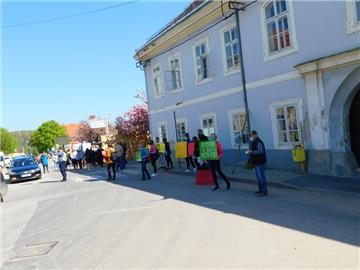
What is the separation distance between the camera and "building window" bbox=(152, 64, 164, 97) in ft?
78.6

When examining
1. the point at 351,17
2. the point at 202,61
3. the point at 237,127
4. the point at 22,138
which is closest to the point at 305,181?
the point at 351,17

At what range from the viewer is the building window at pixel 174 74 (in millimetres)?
21500

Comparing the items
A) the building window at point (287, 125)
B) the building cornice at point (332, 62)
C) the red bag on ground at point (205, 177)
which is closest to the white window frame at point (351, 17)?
the building cornice at point (332, 62)

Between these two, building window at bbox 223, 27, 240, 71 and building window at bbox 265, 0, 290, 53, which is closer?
building window at bbox 265, 0, 290, 53

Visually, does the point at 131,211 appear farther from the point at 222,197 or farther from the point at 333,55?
the point at 333,55

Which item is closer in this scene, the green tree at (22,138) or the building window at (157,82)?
the building window at (157,82)

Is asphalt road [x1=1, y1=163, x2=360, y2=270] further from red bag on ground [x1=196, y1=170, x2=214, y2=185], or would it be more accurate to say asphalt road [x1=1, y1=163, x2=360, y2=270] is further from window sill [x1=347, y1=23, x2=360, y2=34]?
window sill [x1=347, y1=23, x2=360, y2=34]

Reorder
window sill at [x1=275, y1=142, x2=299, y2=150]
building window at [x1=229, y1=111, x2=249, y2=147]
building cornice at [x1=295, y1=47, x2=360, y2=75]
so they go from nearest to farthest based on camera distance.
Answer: building cornice at [x1=295, y1=47, x2=360, y2=75]
window sill at [x1=275, y1=142, x2=299, y2=150]
building window at [x1=229, y1=111, x2=249, y2=147]

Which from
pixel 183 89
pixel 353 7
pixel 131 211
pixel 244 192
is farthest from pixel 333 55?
pixel 183 89

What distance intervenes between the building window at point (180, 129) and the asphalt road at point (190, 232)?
10070 millimetres

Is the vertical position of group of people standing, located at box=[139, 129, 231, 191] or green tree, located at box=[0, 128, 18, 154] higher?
green tree, located at box=[0, 128, 18, 154]

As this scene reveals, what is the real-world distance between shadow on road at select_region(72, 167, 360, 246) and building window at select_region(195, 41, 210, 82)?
7482 millimetres

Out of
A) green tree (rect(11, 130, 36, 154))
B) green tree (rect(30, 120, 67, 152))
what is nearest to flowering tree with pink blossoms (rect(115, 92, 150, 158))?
green tree (rect(30, 120, 67, 152))

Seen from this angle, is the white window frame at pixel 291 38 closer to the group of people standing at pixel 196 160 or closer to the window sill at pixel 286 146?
the window sill at pixel 286 146
